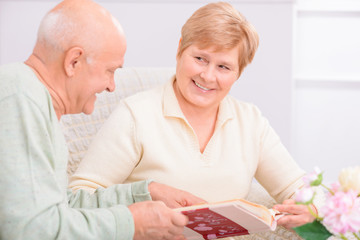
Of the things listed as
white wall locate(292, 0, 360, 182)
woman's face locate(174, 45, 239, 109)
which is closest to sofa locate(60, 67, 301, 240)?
woman's face locate(174, 45, 239, 109)

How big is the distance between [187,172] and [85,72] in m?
0.62

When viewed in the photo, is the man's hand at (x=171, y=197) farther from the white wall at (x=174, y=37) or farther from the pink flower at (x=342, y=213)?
the white wall at (x=174, y=37)

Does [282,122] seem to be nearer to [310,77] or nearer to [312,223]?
[310,77]

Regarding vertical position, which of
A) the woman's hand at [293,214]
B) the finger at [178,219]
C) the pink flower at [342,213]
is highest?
the pink flower at [342,213]

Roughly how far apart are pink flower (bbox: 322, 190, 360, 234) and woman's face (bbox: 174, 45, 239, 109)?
2.41 feet

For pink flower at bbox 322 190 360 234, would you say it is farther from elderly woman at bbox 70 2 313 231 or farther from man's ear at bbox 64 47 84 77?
elderly woman at bbox 70 2 313 231

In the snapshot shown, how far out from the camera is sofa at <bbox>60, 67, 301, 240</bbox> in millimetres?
1824

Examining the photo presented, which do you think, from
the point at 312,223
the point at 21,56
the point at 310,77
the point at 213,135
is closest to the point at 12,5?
the point at 21,56

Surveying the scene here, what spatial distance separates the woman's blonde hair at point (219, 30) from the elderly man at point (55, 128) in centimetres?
47

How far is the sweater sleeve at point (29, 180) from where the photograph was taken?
1.00m

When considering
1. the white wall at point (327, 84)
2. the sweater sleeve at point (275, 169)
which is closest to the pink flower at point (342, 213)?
the sweater sleeve at point (275, 169)

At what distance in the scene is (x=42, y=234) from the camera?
103cm

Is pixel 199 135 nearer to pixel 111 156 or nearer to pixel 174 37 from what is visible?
pixel 111 156

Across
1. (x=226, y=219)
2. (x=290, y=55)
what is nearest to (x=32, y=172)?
(x=226, y=219)
